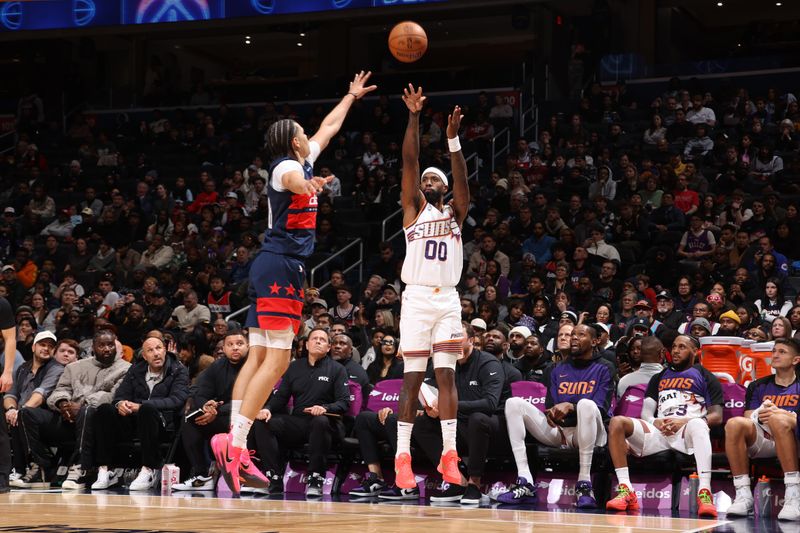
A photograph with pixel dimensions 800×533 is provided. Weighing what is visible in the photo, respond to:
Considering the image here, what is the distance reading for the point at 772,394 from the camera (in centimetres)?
825

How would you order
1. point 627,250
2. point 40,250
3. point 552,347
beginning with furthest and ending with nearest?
point 40,250
point 627,250
point 552,347

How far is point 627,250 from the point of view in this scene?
14047mm

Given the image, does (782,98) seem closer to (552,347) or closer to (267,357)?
(552,347)

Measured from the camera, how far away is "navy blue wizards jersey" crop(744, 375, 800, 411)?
319 inches

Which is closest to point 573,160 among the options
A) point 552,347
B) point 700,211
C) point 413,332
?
point 700,211

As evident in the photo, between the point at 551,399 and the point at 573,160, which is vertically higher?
the point at 573,160

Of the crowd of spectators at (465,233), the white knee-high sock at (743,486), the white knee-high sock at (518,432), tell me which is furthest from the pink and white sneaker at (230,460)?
the white knee-high sock at (743,486)

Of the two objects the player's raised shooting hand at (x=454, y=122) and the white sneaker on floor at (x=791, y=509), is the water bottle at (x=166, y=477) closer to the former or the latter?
the player's raised shooting hand at (x=454, y=122)

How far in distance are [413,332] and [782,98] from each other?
1162cm

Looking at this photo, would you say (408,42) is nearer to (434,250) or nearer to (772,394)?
(434,250)

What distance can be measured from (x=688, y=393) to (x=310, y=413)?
322 cm

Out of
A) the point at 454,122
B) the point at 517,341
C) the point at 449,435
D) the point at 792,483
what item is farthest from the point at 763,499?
the point at 454,122

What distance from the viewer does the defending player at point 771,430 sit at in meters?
7.75

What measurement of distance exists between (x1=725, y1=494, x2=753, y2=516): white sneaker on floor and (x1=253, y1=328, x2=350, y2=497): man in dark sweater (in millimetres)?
3375
